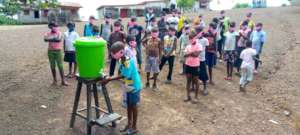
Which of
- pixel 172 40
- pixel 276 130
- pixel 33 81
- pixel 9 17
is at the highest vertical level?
pixel 9 17

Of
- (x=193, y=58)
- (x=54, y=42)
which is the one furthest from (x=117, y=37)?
(x=193, y=58)

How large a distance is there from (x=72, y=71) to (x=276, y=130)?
6.05 meters

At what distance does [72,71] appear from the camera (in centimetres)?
1067

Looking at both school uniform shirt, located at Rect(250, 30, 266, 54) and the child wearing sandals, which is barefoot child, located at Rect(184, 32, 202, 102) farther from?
school uniform shirt, located at Rect(250, 30, 266, 54)

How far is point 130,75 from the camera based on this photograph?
635 centimetres

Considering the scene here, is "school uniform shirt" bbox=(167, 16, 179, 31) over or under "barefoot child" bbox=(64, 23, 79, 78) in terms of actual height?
over

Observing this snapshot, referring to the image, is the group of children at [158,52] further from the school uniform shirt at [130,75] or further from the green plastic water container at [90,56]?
the green plastic water container at [90,56]

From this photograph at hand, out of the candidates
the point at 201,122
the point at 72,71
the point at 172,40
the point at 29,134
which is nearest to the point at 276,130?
the point at 201,122

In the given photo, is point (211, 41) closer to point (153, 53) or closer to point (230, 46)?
point (230, 46)

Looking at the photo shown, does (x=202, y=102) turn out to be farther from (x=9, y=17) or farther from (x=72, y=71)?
(x=9, y=17)

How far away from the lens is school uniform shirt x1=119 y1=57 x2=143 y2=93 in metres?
6.30

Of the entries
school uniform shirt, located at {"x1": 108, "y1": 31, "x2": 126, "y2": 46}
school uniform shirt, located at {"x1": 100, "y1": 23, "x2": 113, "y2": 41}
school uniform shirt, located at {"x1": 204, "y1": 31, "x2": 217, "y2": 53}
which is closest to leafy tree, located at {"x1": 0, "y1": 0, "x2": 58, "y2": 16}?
school uniform shirt, located at {"x1": 108, "y1": 31, "x2": 126, "y2": 46}

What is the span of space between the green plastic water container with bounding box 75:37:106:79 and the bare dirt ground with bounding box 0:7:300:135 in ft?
4.49

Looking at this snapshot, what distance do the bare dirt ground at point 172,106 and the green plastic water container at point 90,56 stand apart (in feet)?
4.49
